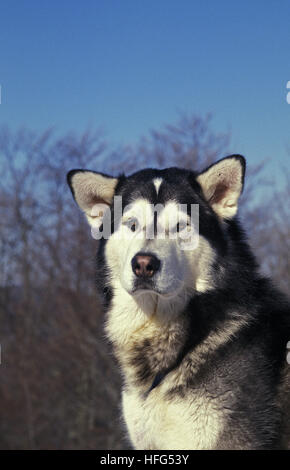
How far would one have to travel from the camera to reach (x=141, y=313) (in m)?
4.44

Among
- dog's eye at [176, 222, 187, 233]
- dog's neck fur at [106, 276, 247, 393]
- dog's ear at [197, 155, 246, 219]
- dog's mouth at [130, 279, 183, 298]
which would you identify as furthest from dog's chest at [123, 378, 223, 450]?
dog's ear at [197, 155, 246, 219]

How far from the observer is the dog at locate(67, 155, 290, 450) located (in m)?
3.87

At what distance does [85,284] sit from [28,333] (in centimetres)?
476

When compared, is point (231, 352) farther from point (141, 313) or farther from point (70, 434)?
point (70, 434)

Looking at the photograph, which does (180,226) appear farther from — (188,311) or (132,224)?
(188,311)

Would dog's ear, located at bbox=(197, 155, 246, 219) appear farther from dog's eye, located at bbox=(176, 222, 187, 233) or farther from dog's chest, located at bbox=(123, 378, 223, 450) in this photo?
dog's chest, located at bbox=(123, 378, 223, 450)

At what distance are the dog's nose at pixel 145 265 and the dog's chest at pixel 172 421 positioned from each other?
85cm

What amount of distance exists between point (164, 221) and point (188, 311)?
718 millimetres

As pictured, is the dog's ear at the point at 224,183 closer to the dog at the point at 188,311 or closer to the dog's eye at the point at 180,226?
the dog at the point at 188,311

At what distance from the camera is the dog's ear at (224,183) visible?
4379 mm

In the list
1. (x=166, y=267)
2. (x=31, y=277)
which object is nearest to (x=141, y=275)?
(x=166, y=267)

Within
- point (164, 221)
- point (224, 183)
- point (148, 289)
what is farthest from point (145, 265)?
point (224, 183)

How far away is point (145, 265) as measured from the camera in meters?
3.97
